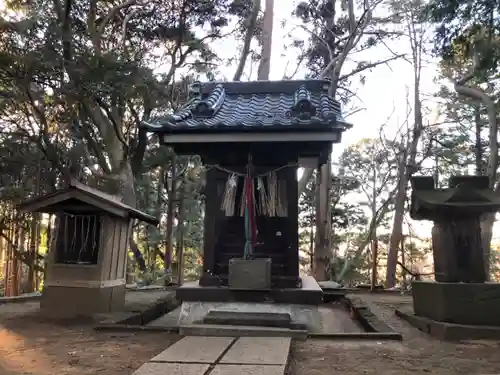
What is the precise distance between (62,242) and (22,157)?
851 centimetres

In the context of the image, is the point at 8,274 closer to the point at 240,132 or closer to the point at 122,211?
the point at 122,211

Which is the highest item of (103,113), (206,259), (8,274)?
(103,113)

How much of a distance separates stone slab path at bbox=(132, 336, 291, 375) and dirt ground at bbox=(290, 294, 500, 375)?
0.86 ft

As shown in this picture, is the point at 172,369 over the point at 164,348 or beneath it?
over

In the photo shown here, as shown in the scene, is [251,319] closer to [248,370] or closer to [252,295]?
[252,295]

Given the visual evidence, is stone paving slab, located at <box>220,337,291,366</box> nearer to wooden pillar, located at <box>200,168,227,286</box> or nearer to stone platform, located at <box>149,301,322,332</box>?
stone platform, located at <box>149,301,322,332</box>

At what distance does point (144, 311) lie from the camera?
864 centimetres

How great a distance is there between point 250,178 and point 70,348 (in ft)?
12.5

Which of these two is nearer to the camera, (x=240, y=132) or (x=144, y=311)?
(x=240, y=132)

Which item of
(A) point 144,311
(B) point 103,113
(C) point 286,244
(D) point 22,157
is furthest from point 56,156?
(C) point 286,244

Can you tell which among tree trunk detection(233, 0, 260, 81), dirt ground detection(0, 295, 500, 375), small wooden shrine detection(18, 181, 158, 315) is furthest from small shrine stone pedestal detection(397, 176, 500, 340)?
tree trunk detection(233, 0, 260, 81)

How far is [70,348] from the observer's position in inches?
219

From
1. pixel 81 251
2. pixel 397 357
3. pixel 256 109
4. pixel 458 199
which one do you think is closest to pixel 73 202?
pixel 81 251

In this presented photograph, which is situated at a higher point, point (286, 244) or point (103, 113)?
point (103, 113)
